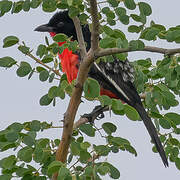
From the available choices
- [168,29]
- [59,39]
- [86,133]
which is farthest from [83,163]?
[168,29]

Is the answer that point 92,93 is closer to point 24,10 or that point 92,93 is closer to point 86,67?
point 86,67

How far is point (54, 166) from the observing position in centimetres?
274

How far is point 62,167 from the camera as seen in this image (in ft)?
8.75

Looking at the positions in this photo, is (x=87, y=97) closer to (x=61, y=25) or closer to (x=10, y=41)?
(x=10, y=41)

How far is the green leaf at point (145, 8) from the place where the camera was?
9.14 feet

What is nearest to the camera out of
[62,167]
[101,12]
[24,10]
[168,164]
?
[62,167]

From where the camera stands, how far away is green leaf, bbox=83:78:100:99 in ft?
9.00

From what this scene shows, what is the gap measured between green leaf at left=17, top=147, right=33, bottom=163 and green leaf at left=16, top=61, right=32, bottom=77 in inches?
23.5

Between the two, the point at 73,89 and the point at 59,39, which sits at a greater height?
the point at 59,39

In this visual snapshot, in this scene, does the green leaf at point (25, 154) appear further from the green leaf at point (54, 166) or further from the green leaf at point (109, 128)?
the green leaf at point (109, 128)

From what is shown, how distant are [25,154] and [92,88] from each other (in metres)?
0.65

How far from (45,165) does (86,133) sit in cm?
39

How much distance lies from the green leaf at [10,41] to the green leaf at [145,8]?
892 millimetres

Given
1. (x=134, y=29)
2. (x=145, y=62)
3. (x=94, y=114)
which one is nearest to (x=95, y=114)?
(x=94, y=114)
